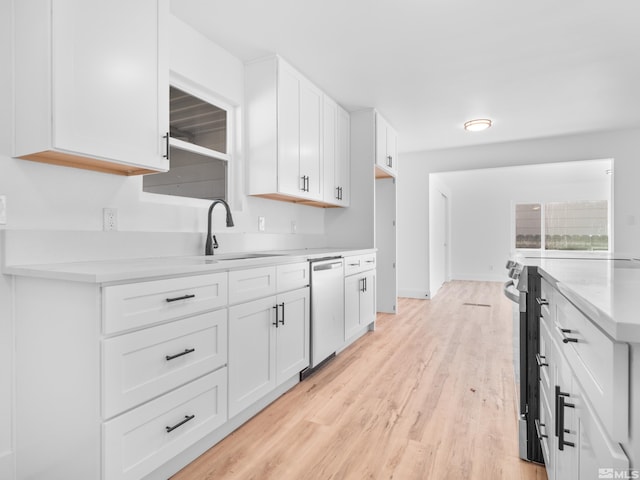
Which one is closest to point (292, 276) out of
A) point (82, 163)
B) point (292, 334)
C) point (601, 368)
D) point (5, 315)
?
point (292, 334)

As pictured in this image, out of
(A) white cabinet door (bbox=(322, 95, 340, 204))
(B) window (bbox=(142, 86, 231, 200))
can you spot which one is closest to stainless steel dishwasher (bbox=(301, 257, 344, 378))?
(A) white cabinet door (bbox=(322, 95, 340, 204))

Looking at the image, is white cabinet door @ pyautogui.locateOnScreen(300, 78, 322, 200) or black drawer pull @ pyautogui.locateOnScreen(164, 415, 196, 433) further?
white cabinet door @ pyautogui.locateOnScreen(300, 78, 322, 200)

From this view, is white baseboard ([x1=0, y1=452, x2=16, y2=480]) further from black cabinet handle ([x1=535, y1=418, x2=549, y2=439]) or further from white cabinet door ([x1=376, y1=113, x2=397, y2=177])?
white cabinet door ([x1=376, y1=113, x2=397, y2=177])

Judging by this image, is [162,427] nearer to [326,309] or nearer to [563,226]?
[326,309]

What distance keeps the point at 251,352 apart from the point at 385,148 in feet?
10.8

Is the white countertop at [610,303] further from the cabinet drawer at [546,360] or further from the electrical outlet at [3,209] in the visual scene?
the electrical outlet at [3,209]

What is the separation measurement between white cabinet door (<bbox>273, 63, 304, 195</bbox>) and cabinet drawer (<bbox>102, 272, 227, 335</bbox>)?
1341mm

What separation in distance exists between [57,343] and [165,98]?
1.29 metres

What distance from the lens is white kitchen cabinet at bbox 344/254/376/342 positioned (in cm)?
332

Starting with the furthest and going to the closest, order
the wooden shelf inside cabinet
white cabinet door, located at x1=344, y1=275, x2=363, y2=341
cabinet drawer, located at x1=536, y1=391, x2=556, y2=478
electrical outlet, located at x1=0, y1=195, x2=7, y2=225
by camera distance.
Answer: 1. the wooden shelf inside cabinet
2. white cabinet door, located at x1=344, y1=275, x2=363, y2=341
3. electrical outlet, located at x1=0, y1=195, x2=7, y2=225
4. cabinet drawer, located at x1=536, y1=391, x2=556, y2=478

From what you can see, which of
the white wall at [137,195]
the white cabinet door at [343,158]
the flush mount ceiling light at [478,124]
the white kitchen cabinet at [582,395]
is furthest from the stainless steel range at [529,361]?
the flush mount ceiling light at [478,124]

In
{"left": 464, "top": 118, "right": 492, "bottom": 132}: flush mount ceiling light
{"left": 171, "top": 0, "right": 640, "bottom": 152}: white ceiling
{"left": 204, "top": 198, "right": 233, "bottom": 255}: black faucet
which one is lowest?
{"left": 204, "top": 198, "right": 233, "bottom": 255}: black faucet

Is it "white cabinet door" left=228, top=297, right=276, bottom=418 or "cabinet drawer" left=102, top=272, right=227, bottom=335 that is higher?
"cabinet drawer" left=102, top=272, right=227, bottom=335

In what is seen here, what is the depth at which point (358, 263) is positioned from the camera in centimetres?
357
